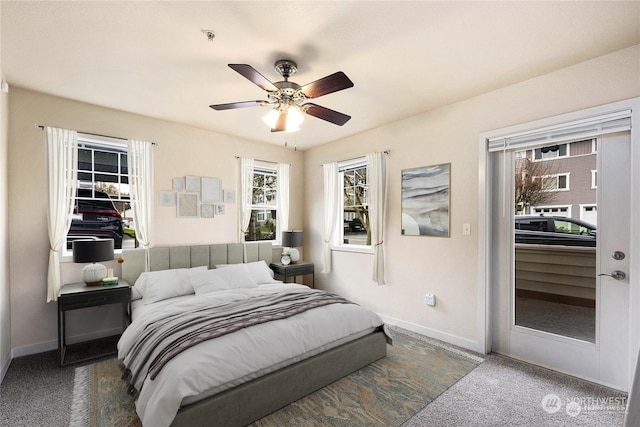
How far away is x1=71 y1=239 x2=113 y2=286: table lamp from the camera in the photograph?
3061 mm

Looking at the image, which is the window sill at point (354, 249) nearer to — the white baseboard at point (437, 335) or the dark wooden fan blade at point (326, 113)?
the white baseboard at point (437, 335)

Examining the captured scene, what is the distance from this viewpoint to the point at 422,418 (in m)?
2.19

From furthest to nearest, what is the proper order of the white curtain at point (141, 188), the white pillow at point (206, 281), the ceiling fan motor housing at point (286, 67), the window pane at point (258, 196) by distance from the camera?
the window pane at point (258, 196), the white curtain at point (141, 188), the white pillow at point (206, 281), the ceiling fan motor housing at point (286, 67)

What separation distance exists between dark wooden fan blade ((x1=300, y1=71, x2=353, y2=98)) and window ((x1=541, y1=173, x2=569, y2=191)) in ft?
7.32

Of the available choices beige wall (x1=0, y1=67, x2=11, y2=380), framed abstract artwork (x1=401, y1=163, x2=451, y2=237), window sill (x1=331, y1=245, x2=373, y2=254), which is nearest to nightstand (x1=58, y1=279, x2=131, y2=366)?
beige wall (x1=0, y1=67, x2=11, y2=380)

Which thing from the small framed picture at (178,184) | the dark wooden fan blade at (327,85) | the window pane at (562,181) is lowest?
the window pane at (562,181)

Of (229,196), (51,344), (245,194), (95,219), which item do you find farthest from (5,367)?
(245,194)

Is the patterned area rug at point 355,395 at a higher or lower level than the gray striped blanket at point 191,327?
lower

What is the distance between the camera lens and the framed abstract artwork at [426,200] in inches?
141

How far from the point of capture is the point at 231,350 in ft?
6.98

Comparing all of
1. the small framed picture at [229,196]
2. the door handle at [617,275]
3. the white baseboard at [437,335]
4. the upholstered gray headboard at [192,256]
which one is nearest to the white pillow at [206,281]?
the upholstered gray headboard at [192,256]

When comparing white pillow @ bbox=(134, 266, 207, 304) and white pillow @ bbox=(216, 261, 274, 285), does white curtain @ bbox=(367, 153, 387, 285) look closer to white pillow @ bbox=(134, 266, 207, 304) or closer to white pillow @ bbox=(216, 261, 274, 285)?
white pillow @ bbox=(216, 261, 274, 285)

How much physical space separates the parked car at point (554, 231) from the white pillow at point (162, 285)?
145 inches

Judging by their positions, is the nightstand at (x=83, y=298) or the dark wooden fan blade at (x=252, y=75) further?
the nightstand at (x=83, y=298)
